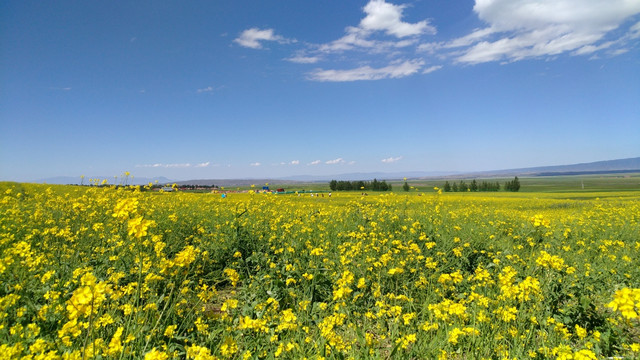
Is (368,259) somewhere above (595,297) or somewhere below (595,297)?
above

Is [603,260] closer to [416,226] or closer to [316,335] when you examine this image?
[416,226]

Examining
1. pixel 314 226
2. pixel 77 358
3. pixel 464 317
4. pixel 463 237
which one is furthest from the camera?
pixel 314 226

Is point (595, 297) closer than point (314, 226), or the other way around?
point (595, 297)

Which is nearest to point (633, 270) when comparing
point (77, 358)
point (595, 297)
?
point (595, 297)

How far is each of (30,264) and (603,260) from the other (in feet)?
26.9

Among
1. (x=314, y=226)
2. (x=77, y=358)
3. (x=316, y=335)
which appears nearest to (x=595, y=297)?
(x=316, y=335)

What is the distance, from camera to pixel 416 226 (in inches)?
247

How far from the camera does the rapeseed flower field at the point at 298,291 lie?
227 cm

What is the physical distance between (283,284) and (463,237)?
3.93 m

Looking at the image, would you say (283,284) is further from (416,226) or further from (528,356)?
(416,226)

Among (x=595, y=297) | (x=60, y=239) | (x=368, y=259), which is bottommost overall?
(x=595, y=297)

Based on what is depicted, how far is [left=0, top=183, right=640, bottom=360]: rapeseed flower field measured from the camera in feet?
7.46

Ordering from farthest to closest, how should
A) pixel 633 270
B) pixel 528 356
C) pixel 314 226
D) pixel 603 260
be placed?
pixel 314 226
pixel 603 260
pixel 633 270
pixel 528 356

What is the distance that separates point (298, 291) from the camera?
3.60m
